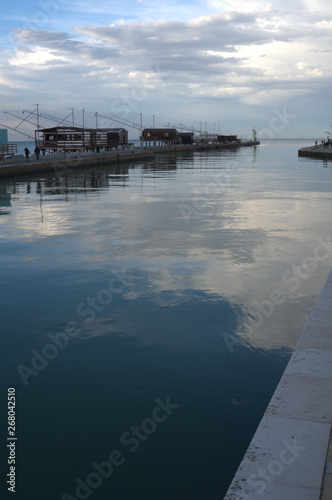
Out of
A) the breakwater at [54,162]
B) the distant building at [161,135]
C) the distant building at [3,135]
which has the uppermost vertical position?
the distant building at [161,135]

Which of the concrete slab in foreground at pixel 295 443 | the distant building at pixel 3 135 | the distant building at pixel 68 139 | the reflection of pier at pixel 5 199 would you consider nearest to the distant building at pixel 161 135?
the distant building at pixel 68 139

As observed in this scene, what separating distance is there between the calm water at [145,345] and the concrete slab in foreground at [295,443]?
57 centimetres

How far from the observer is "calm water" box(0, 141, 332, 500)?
536 cm

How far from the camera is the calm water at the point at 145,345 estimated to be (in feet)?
17.6

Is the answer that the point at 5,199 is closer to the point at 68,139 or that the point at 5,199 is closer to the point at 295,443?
the point at 295,443

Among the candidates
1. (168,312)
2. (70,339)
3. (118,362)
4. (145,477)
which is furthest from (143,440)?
(168,312)

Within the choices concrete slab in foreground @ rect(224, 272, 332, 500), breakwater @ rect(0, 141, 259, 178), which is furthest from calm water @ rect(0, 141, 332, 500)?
breakwater @ rect(0, 141, 259, 178)

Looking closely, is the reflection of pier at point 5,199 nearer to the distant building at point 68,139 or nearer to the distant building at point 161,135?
the distant building at point 68,139

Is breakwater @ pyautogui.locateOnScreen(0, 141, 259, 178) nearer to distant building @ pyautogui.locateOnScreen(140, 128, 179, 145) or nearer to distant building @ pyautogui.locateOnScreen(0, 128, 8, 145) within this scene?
distant building @ pyautogui.locateOnScreen(0, 128, 8, 145)

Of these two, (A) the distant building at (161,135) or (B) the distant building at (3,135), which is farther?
(A) the distant building at (161,135)

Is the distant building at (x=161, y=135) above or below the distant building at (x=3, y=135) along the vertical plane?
above

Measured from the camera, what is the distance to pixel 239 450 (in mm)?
5508

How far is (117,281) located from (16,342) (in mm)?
3569

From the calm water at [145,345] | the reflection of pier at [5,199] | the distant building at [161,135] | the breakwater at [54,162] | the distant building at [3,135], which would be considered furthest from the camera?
the distant building at [161,135]
